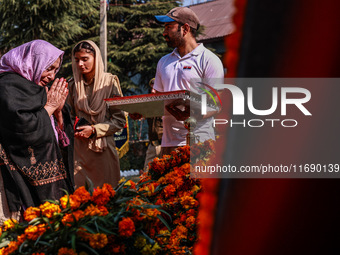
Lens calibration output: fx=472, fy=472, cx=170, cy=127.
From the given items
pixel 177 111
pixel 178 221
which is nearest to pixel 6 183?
pixel 177 111

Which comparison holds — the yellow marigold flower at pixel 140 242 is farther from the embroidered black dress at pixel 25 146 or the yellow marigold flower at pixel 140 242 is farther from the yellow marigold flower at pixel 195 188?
the embroidered black dress at pixel 25 146

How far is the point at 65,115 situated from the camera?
4141mm

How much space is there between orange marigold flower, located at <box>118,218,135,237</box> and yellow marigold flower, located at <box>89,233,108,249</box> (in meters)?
0.08

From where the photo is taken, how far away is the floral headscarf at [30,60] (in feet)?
11.5

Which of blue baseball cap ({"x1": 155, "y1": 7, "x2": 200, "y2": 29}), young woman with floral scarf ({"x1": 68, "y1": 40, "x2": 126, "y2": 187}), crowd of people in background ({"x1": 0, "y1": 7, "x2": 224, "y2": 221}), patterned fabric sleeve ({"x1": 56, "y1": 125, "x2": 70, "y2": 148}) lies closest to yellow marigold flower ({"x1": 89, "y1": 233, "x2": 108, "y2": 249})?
crowd of people in background ({"x1": 0, "y1": 7, "x2": 224, "y2": 221})

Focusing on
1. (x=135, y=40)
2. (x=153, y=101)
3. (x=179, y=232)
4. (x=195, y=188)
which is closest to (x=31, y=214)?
(x=179, y=232)

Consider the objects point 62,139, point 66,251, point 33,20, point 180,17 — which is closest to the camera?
point 66,251

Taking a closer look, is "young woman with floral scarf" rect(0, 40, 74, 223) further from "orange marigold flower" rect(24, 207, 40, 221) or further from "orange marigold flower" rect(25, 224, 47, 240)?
"orange marigold flower" rect(25, 224, 47, 240)

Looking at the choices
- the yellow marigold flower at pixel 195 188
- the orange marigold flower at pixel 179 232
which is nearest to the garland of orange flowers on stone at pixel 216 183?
the orange marigold flower at pixel 179 232

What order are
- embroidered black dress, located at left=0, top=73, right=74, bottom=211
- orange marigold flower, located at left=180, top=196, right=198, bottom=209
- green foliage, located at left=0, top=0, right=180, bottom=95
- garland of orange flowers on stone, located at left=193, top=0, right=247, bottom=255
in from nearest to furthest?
1. garland of orange flowers on stone, located at left=193, top=0, right=247, bottom=255
2. orange marigold flower, located at left=180, top=196, right=198, bottom=209
3. embroidered black dress, located at left=0, top=73, right=74, bottom=211
4. green foliage, located at left=0, top=0, right=180, bottom=95

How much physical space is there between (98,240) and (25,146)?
6.37 ft

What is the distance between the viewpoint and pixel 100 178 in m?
4.72

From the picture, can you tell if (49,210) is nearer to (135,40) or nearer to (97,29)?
(135,40)

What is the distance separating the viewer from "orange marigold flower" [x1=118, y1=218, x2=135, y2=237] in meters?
1.62
